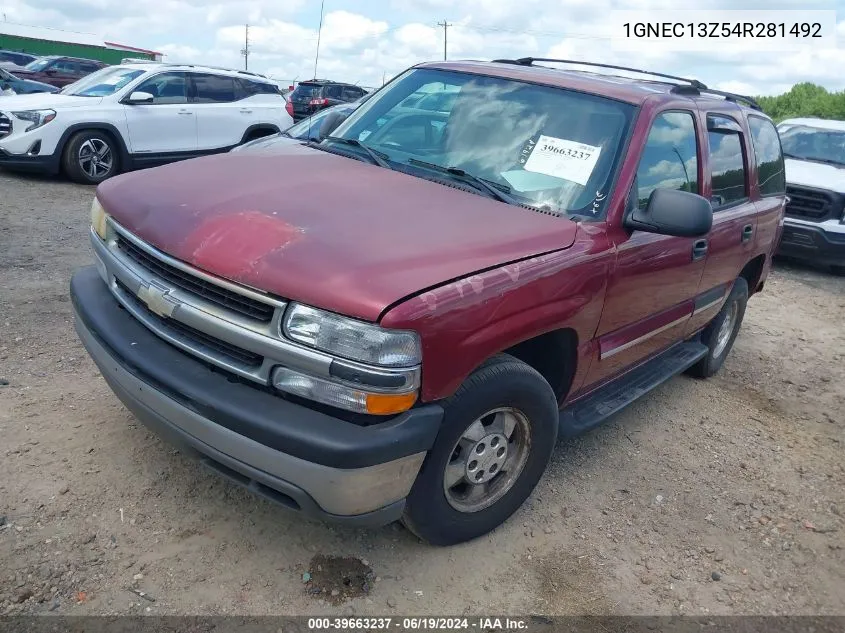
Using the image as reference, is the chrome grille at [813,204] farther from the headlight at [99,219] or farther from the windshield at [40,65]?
the windshield at [40,65]

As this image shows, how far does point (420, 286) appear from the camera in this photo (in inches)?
90.3

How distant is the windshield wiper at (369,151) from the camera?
11.5 feet

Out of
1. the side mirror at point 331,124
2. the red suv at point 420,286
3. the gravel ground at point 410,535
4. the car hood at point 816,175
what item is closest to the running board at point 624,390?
the red suv at point 420,286

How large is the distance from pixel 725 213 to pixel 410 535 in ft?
8.70

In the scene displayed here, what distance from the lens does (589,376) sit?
3.35 metres

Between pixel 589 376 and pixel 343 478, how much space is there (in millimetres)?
1538

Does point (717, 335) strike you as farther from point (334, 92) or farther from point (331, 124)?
point (334, 92)

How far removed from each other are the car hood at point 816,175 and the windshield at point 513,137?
6.66m

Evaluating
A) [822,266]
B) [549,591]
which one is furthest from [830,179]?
[549,591]

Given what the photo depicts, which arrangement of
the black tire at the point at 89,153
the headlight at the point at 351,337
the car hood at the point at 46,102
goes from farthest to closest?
the black tire at the point at 89,153 → the car hood at the point at 46,102 → the headlight at the point at 351,337

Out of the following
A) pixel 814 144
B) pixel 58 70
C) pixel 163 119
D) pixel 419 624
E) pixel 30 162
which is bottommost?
pixel 58 70

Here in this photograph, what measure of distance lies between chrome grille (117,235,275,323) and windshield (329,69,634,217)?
128 centimetres

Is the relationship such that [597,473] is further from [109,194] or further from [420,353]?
[109,194]

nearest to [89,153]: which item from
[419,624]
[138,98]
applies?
[138,98]
